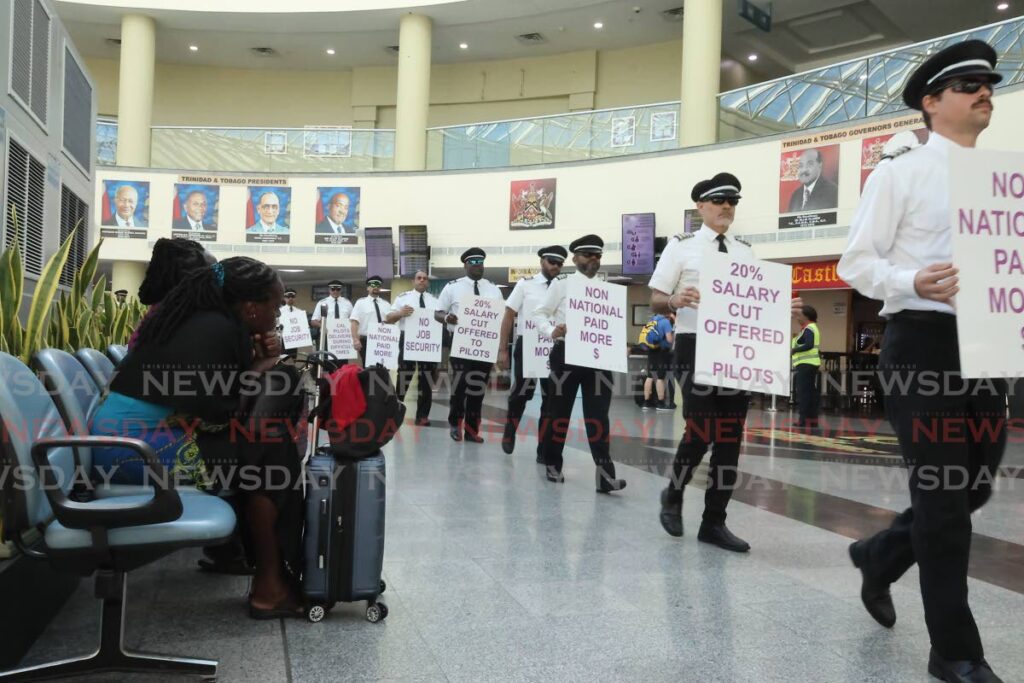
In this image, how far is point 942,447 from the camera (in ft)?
7.48

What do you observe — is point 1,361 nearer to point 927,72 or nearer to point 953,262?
point 953,262

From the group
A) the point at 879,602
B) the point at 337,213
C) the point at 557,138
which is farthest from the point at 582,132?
the point at 879,602

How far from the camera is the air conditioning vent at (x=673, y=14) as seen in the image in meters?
18.4

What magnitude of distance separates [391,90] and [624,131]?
9.62m

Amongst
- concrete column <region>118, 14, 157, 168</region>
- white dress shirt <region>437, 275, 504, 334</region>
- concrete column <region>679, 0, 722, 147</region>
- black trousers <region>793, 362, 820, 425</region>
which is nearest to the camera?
white dress shirt <region>437, 275, 504, 334</region>

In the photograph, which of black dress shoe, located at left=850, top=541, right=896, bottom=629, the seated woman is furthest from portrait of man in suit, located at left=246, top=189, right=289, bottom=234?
black dress shoe, located at left=850, top=541, right=896, bottom=629

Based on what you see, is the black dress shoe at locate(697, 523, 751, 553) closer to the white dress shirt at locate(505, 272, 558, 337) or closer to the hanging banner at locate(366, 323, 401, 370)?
the white dress shirt at locate(505, 272, 558, 337)

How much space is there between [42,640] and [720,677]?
2059mm

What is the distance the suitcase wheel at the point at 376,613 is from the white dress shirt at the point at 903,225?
6.10ft

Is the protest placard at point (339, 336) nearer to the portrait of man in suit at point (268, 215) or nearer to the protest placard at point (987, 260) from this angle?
the portrait of man in suit at point (268, 215)

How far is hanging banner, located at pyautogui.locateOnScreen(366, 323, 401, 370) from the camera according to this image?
9117 mm

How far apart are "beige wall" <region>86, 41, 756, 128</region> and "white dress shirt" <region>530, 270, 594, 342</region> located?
16.4 meters

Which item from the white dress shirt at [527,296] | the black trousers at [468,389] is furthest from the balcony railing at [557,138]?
the white dress shirt at [527,296]

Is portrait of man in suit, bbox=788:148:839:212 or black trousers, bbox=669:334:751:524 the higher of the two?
portrait of man in suit, bbox=788:148:839:212
